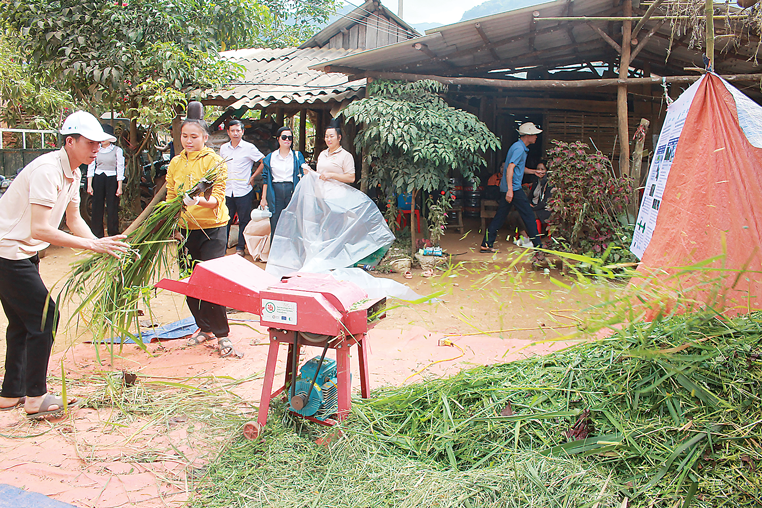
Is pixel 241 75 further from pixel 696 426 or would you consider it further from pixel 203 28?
pixel 696 426

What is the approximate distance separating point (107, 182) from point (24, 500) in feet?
21.7

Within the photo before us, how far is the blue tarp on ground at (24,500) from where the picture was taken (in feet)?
6.33

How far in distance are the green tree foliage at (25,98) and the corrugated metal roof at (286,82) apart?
175 inches

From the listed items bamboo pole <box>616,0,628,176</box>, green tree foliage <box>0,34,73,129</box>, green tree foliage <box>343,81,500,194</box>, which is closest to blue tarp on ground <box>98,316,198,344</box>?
green tree foliage <box>343,81,500,194</box>

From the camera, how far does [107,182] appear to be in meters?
7.64

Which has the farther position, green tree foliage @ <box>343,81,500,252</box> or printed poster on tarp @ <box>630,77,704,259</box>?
green tree foliage @ <box>343,81,500,252</box>

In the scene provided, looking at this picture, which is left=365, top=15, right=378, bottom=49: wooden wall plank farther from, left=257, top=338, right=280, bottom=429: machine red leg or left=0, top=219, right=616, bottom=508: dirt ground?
left=257, top=338, right=280, bottom=429: machine red leg

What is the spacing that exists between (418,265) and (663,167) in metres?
3.39

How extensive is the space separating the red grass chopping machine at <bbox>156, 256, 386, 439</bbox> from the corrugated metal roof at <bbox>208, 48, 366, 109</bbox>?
5241 millimetres

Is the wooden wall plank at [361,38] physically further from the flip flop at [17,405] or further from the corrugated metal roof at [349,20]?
the flip flop at [17,405]

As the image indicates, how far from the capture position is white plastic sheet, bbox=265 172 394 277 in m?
5.60

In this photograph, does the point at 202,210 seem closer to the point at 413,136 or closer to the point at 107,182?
the point at 413,136

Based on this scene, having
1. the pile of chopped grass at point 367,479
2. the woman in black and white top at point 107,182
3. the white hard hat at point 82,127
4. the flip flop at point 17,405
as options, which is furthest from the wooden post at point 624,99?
the woman in black and white top at point 107,182

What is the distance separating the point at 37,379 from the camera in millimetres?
2707
